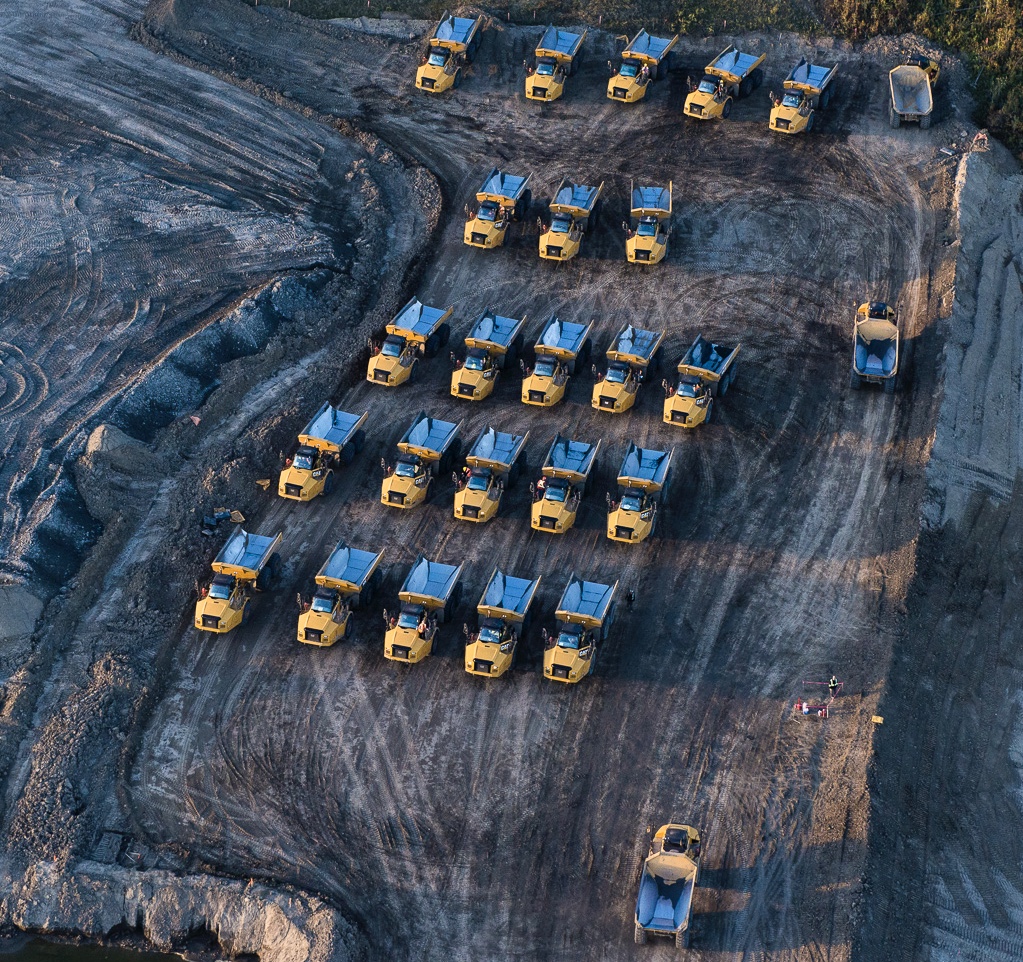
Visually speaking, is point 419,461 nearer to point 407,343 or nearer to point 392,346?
point 392,346

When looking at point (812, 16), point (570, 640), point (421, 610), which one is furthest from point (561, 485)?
point (812, 16)

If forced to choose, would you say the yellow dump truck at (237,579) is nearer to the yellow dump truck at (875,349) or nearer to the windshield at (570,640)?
the windshield at (570,640)

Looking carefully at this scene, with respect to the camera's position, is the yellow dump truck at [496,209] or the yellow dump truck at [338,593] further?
the yellow dump truck at [496,209]

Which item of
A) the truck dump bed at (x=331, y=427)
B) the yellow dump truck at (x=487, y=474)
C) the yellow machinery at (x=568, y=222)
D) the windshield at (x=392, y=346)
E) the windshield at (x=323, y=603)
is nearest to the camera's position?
the windshield at (x=323, y=603)

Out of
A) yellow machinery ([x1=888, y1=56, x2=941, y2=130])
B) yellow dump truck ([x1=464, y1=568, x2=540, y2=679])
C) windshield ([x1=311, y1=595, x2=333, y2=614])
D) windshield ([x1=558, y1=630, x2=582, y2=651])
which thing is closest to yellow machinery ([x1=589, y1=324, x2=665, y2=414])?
yellow dump truck ([x1=464, y1=568, x2=540, y2=679])

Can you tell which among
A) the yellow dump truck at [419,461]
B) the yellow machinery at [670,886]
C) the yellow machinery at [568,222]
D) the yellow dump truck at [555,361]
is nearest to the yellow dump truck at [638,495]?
the yellow dump truck at [555,361]

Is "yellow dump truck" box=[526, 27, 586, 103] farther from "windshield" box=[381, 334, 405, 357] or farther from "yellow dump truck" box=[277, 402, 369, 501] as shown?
"yellow dump truck" box=[277, 402, 369, 501]
